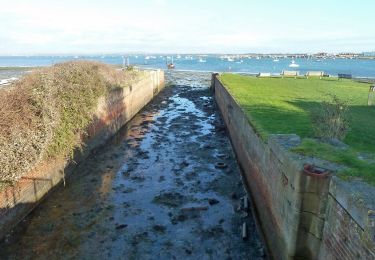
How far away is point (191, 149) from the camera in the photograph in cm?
2083

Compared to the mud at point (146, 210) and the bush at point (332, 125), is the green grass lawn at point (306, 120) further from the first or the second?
the mud at point (146, 210)

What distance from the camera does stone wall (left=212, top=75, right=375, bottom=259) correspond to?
20.9 ft

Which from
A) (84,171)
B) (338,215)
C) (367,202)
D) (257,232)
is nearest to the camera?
(367,202)

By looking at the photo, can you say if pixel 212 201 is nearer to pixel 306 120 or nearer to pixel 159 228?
pixel 159 228

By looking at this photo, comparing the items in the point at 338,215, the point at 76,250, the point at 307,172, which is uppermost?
the point at 307,172

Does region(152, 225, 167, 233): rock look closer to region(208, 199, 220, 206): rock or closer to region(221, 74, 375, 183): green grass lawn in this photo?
region(208, 199, 220, 206): rock

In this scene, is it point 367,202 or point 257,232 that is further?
point 257,232

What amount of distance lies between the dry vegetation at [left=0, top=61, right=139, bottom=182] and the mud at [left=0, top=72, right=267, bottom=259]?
2062 mm

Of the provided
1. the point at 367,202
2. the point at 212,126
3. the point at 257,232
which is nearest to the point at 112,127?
the point at 212,126

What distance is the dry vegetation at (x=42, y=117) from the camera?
11.4 metres

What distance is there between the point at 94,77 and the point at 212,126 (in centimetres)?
1052

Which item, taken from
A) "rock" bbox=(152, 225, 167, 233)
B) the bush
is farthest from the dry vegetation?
the bush

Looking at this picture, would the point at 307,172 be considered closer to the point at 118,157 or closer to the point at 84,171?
the point at 84,171

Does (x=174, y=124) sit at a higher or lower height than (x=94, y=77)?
lower
